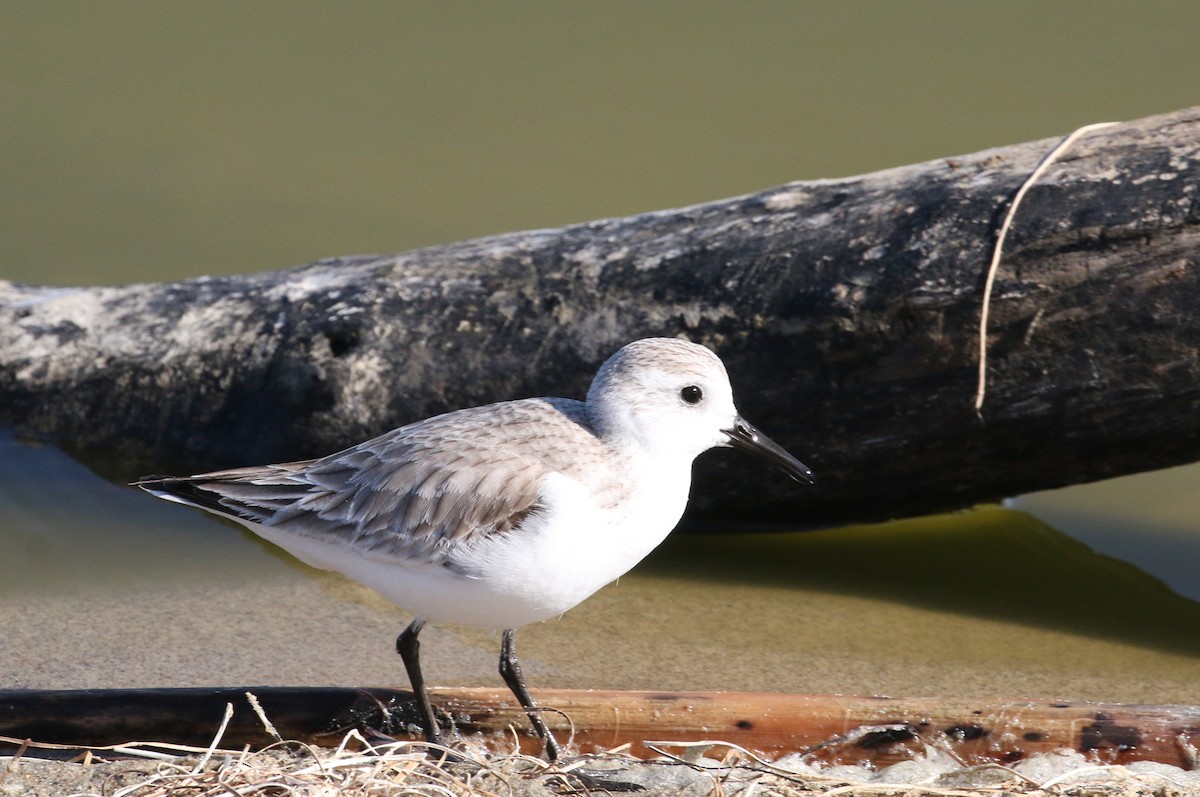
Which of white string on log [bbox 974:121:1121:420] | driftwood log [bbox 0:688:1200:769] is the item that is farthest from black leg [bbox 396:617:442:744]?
white string on log [bbox 974:121:1121:420]

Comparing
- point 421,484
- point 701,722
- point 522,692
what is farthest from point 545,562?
point 701,722

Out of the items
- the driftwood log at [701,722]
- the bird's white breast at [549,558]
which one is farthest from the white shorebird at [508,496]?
the driftwood log at [701,722]

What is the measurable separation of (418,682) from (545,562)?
0.61 metres

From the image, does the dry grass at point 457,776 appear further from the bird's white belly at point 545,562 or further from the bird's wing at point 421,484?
the bird's wing at point 421,484

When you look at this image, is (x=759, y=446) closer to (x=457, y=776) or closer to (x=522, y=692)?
(x=522, y=692)

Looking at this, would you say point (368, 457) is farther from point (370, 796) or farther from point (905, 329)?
point (905, 329)

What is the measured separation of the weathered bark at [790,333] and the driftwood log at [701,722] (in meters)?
1.66

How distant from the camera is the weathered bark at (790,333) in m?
5.11

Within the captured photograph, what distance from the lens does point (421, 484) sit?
3.91 metres

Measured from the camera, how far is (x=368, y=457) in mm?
4117

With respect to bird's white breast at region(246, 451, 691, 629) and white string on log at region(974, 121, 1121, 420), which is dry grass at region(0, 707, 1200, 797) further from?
white string on log at region(974, 121, 1121, 420)

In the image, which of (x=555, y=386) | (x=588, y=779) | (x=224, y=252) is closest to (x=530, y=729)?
(x=588, y=779)

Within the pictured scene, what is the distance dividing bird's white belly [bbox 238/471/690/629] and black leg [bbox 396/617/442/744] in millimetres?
185

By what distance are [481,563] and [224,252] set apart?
18.5ft
